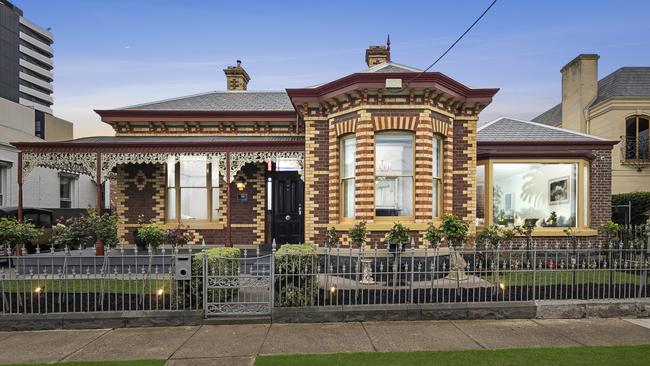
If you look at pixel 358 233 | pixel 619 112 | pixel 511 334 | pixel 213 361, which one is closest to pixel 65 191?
pixel 358 233

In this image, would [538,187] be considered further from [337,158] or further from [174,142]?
[174,142]

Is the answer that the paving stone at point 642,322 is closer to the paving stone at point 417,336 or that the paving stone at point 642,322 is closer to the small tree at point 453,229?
the paving stone at point 417,336

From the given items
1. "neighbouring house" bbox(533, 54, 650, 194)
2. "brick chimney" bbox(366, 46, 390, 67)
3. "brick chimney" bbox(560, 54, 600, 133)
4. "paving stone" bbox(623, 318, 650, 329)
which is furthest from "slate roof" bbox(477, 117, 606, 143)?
"brick chimney" bbox(560, 54, 600, 133)

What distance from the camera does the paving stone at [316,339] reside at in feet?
18.1

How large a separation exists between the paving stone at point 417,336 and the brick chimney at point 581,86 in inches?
797

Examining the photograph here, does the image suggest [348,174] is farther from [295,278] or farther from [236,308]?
[236,308]

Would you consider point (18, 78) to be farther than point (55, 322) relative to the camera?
Yes

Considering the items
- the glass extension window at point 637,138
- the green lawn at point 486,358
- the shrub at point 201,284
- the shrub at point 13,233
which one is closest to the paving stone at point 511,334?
the green lawn at point 486,358

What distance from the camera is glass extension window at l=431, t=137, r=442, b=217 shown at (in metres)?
10.7

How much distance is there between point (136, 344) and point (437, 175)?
802cm

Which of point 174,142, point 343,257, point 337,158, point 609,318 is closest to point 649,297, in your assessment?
point 609,318

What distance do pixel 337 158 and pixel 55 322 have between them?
7.01 m

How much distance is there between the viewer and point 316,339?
594 centimetres

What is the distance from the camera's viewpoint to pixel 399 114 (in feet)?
33.0
